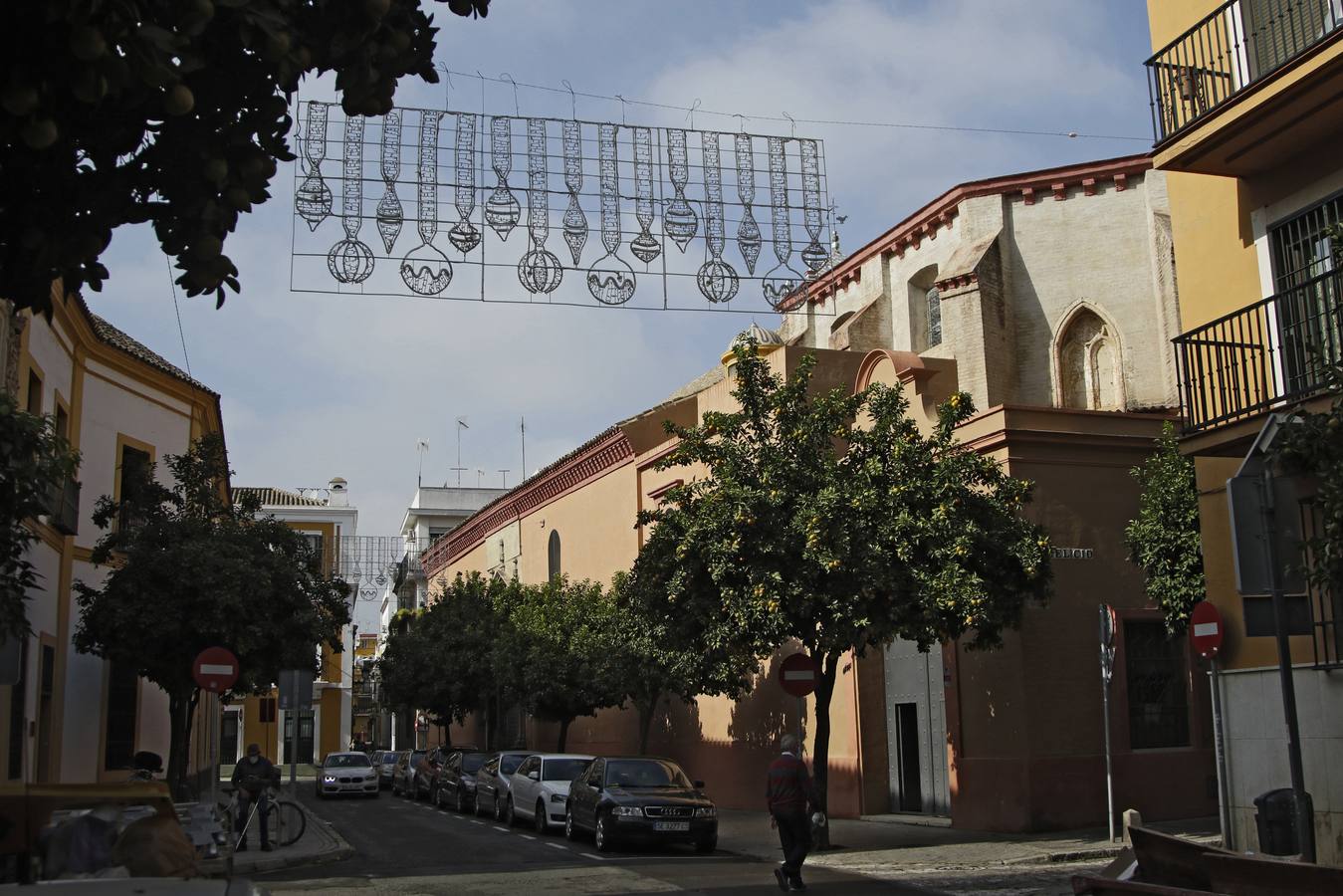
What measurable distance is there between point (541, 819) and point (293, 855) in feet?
16.7

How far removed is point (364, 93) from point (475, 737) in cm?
4898

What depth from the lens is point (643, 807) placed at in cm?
1869

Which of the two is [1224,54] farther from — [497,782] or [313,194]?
[497,782]

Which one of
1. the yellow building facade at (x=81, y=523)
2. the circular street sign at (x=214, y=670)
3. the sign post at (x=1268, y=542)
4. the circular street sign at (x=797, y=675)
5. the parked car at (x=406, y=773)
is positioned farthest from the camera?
the parked car at (x=406, y=773)

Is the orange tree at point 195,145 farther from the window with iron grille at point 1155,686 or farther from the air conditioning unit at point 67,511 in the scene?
the window with iron grille at point 1155,686

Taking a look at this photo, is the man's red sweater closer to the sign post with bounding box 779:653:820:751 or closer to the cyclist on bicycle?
the sign post with bounding box 779:653:820:751

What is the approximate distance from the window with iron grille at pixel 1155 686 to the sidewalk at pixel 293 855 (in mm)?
12101

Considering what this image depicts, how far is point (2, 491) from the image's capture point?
1074cm

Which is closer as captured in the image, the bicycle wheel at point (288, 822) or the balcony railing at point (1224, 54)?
the balcony railing at point (1224, 54)

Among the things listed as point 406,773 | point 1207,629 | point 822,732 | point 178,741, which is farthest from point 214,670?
point 406,773

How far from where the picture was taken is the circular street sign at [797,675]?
1778 centimetres

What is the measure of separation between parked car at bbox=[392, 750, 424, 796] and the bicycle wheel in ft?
53.8

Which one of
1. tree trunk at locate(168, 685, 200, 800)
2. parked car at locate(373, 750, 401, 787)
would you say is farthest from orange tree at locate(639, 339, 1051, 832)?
parked car at locate(373, 750, 401, 787)

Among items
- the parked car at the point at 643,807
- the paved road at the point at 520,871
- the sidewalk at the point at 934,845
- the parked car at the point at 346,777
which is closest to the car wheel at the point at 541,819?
the paved road at the point at 520,871
